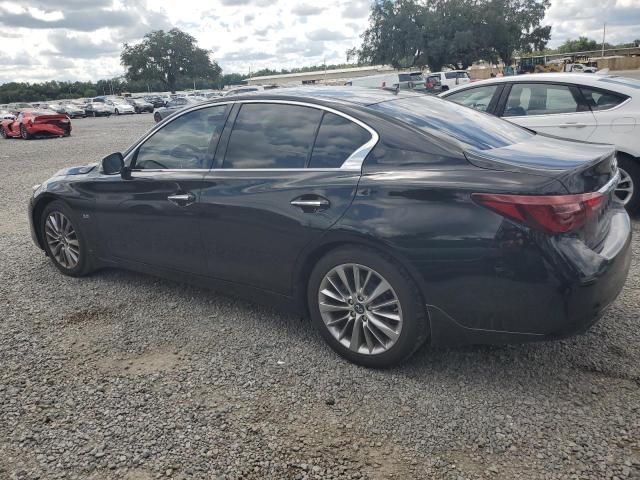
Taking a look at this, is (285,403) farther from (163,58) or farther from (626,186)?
(163,58)

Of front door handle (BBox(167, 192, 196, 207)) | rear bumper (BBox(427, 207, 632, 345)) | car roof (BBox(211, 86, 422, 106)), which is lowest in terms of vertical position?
rear bumper (BBox(427, 207, 632, 345))

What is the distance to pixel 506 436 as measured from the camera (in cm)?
270

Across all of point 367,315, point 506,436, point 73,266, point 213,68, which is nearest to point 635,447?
point 506,436

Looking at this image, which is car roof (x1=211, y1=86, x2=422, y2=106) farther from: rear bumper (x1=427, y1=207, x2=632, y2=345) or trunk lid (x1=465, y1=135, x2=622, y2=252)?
rear bumper (x1=427, y1=207, x2=632, y2=345)

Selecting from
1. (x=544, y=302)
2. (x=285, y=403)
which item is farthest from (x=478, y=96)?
(x=285, y=403)

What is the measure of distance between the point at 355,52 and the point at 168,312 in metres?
63.3

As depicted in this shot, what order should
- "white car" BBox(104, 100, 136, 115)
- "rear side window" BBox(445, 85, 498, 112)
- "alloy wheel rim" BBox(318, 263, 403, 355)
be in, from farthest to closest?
"white car" BBox(104, 100, 136, 115) → "rear side window" BBox(445, 85, 498, 112) → "alloy wheel rim" BBox(318, 263, 403, 355)

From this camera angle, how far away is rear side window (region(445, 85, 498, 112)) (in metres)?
6.89

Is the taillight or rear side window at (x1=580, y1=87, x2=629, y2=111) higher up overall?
rear side window at (x1=580, y1=87, x2=629, y2=111)

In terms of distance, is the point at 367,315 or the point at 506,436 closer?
the point at 506,436

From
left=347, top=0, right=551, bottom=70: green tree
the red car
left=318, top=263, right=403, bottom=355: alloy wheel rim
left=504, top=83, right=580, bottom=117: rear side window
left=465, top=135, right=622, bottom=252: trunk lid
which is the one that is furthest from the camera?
left=347, top=0, right=551, bottom=70: green tree

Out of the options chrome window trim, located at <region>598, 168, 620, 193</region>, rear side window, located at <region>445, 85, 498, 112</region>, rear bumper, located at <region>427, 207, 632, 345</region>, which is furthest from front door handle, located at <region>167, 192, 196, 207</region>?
rear side window, located at <region>445, 85, 498, 112</region>

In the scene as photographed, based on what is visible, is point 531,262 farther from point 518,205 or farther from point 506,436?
point 506,436

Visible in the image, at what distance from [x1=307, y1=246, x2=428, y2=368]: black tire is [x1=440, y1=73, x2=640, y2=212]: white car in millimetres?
4009
